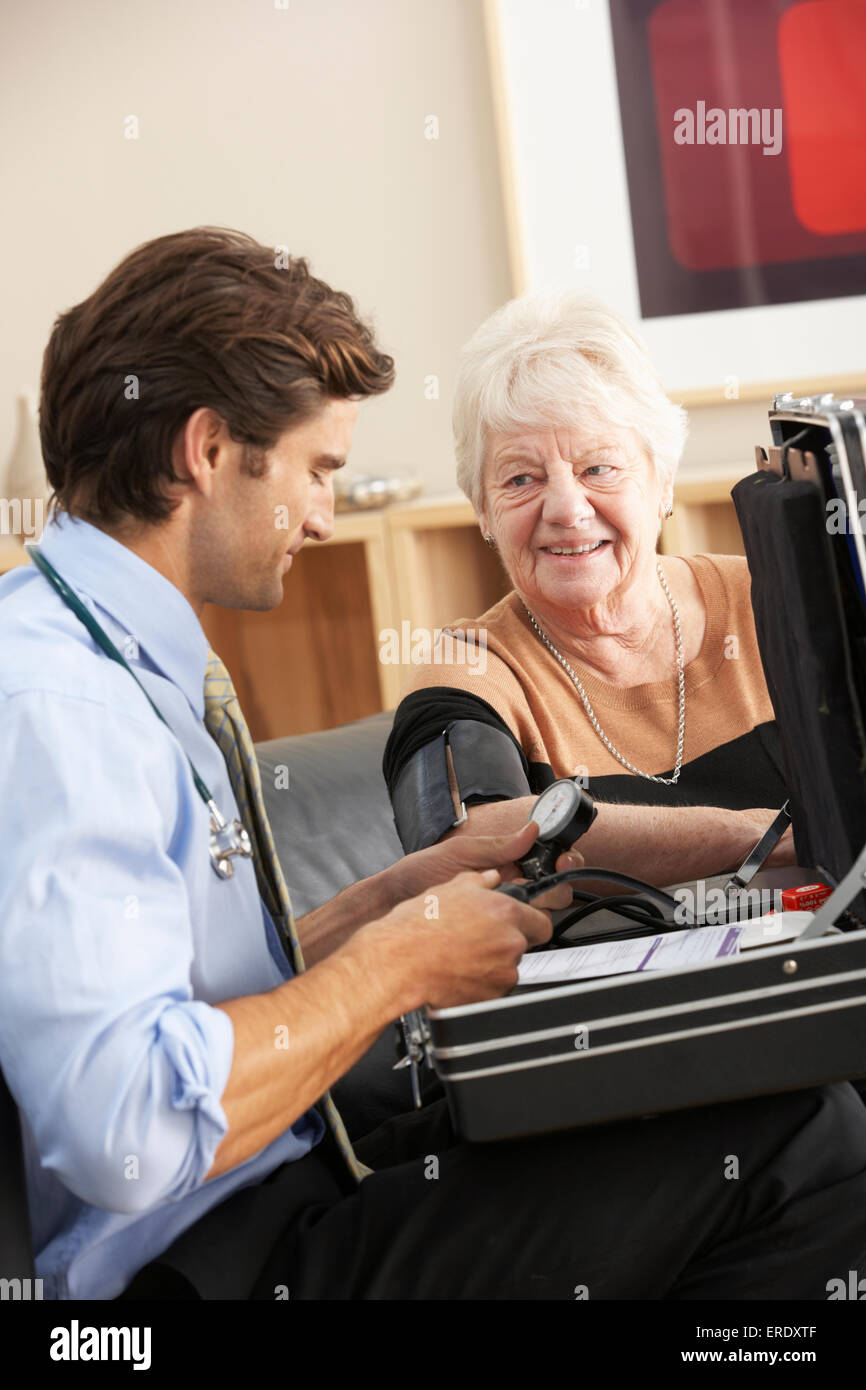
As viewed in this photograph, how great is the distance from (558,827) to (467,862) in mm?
140

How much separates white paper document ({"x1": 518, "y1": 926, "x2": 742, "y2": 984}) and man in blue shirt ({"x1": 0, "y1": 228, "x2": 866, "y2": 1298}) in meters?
0.03

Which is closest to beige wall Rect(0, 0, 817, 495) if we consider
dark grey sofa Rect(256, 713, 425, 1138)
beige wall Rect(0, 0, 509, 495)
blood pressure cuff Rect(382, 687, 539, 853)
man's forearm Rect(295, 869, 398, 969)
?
beige wall Rect(0, 0, 509, 495)

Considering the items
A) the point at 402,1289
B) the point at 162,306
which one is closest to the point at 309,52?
the point at 162,306

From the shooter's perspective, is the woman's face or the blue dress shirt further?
the woman's face

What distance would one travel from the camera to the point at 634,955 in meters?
1.08

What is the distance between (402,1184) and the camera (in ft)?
3.64

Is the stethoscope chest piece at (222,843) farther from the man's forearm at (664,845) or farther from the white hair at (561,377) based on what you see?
the white hair at (561,377)

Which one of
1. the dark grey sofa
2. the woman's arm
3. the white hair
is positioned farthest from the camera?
the dark grey sofa

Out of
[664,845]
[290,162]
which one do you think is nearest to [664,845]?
[664,845]

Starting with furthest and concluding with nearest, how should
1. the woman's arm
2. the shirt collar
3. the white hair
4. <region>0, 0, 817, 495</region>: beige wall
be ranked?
1. <region>0, 0, 817, 495</region>: beige wall
2. the white hair
3. the woman's arm
4. the shirt collar

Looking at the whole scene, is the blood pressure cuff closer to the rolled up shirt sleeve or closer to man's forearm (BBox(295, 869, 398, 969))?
man's forearm (BBox(295, 869, 398, 969))

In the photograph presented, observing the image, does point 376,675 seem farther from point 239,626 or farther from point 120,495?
point 120,495

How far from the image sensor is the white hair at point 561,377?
5.65ft

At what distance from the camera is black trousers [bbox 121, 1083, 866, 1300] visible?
105 cm
